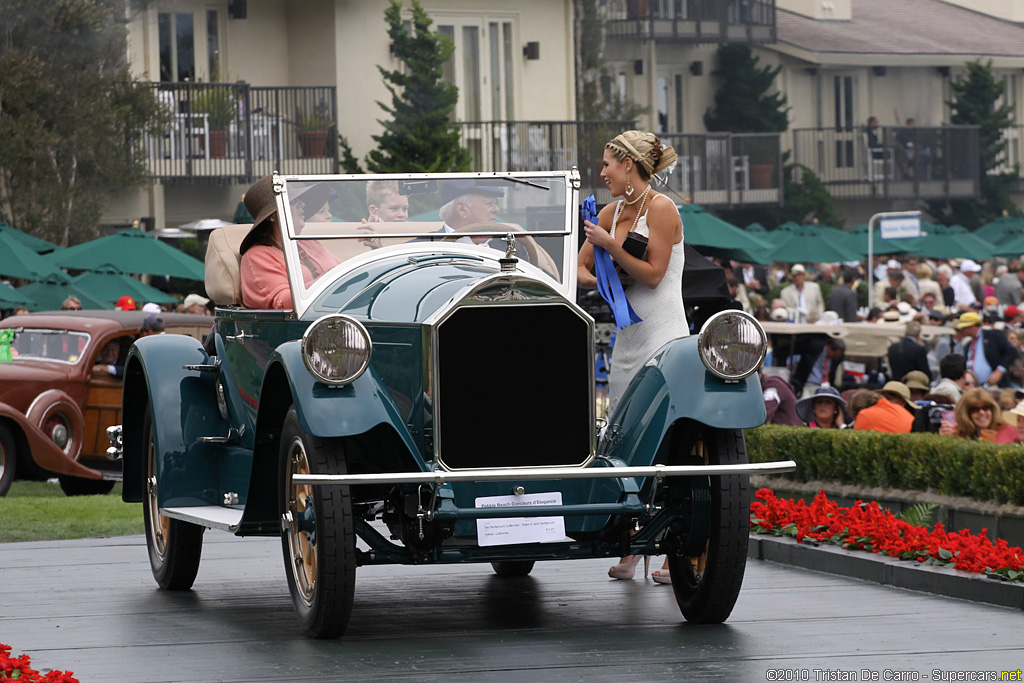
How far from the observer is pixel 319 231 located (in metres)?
8.20

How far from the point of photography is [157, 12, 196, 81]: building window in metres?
30.2

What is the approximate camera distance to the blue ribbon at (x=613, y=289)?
8.05 meters

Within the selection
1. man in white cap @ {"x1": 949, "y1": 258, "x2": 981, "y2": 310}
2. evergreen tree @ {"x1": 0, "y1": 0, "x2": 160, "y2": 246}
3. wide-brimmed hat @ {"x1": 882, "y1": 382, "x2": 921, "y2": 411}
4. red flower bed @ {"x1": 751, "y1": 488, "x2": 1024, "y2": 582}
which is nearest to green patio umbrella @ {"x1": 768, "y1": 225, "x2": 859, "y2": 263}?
man in white cap @ {"x1": 949, "y1": 258, "x2": 981, "y2": 310}

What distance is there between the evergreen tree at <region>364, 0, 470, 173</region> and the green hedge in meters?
17.2

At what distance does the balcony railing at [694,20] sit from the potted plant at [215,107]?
540 inches

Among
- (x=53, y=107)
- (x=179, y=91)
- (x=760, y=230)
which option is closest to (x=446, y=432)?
(x=53, y=107)

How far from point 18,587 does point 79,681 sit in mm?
2850

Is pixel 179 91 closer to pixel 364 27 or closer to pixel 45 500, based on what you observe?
pixel 364 27

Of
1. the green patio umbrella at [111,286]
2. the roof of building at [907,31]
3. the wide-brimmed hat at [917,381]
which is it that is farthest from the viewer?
the roof of building at [907,31]

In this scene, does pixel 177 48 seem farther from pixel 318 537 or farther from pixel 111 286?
pixel 318 537

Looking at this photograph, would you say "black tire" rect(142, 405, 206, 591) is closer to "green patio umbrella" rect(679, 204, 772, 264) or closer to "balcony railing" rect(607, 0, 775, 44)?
"green patio umbrella" rect(679, 204, 772, 264)

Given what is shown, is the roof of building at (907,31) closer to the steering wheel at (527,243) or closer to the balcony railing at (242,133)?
the balcony railing at (242,133)

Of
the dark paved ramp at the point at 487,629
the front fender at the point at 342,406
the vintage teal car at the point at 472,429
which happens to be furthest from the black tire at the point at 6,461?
the front fender at the point at 342,406

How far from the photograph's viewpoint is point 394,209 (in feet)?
27.3
